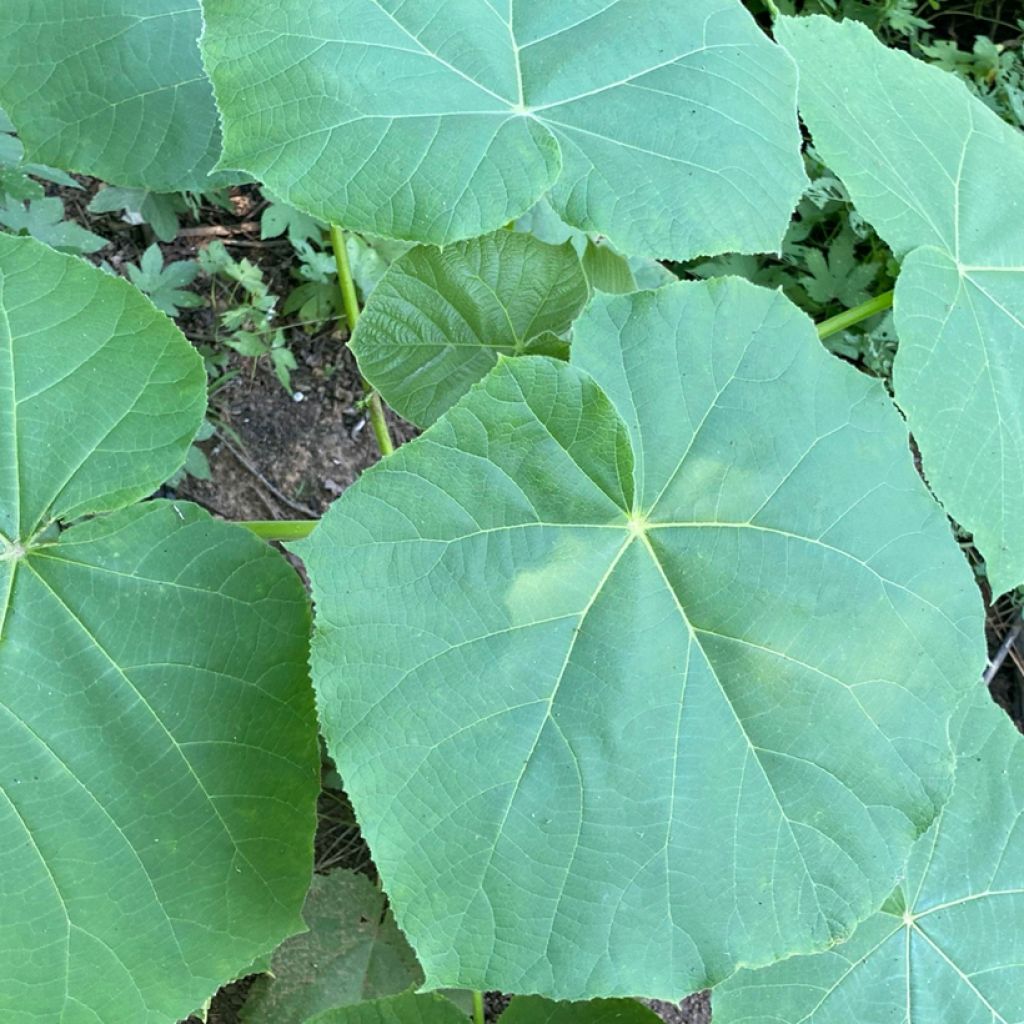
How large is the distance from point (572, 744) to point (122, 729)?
0.72 metres

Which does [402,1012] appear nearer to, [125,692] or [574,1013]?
[574,1013]

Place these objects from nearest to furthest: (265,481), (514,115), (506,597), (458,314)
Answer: (506,597) < (514,115) < (458,314) < (265,481)

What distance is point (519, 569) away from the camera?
1.61 m

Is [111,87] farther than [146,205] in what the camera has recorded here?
No

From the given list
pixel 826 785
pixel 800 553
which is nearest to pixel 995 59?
pixel 800 553

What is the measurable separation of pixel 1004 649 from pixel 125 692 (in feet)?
10.7

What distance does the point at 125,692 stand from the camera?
5.26 feet

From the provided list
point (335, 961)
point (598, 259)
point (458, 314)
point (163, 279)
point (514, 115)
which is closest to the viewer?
point (514, 115)

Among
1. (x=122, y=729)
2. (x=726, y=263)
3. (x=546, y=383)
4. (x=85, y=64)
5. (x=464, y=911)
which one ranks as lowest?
(x=464, y=911)

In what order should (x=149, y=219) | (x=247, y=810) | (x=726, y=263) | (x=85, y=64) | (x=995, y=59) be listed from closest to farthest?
(x=247, y=810) < (x=85, y=64) < (x=149, y=219) < (x=726, y=263) < (x=995, y=59)

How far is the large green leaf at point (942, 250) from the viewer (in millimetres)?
1942

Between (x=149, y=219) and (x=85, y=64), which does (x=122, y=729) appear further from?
(x=149, y=219)

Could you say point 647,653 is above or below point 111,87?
below

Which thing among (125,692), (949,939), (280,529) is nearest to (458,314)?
(280,529)
